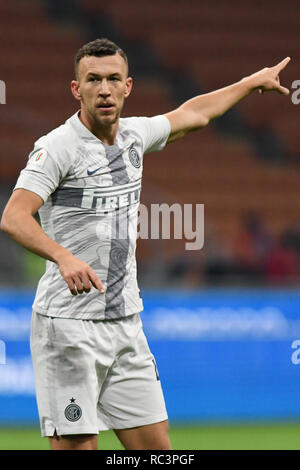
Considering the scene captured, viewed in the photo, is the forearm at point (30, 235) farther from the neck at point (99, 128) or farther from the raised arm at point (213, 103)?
the raised arm at point (213, 103)

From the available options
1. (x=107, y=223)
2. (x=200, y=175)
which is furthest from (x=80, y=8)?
(x=107, y=223)

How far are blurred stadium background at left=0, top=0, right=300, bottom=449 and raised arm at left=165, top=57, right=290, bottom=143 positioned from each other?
3.19 meters

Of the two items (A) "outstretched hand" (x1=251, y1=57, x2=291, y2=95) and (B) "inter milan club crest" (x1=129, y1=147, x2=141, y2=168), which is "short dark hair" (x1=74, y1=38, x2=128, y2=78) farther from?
(A) "outstretched hand" (x1=251, y1=57, x2=291, y2=95)

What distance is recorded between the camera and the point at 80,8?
44.0 ft

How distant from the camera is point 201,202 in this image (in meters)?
12.1

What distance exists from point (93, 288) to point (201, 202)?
26.8 feet

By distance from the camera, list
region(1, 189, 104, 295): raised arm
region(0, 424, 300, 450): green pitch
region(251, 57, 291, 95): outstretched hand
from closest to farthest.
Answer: region(1, 189, 104, 295): raised arm, region(251, 57, 291, 95): outstretched hand, region(0, 424, 300, 450): green pitch

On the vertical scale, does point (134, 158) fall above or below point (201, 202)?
below

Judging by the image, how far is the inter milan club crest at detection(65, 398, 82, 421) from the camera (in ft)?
12.7
